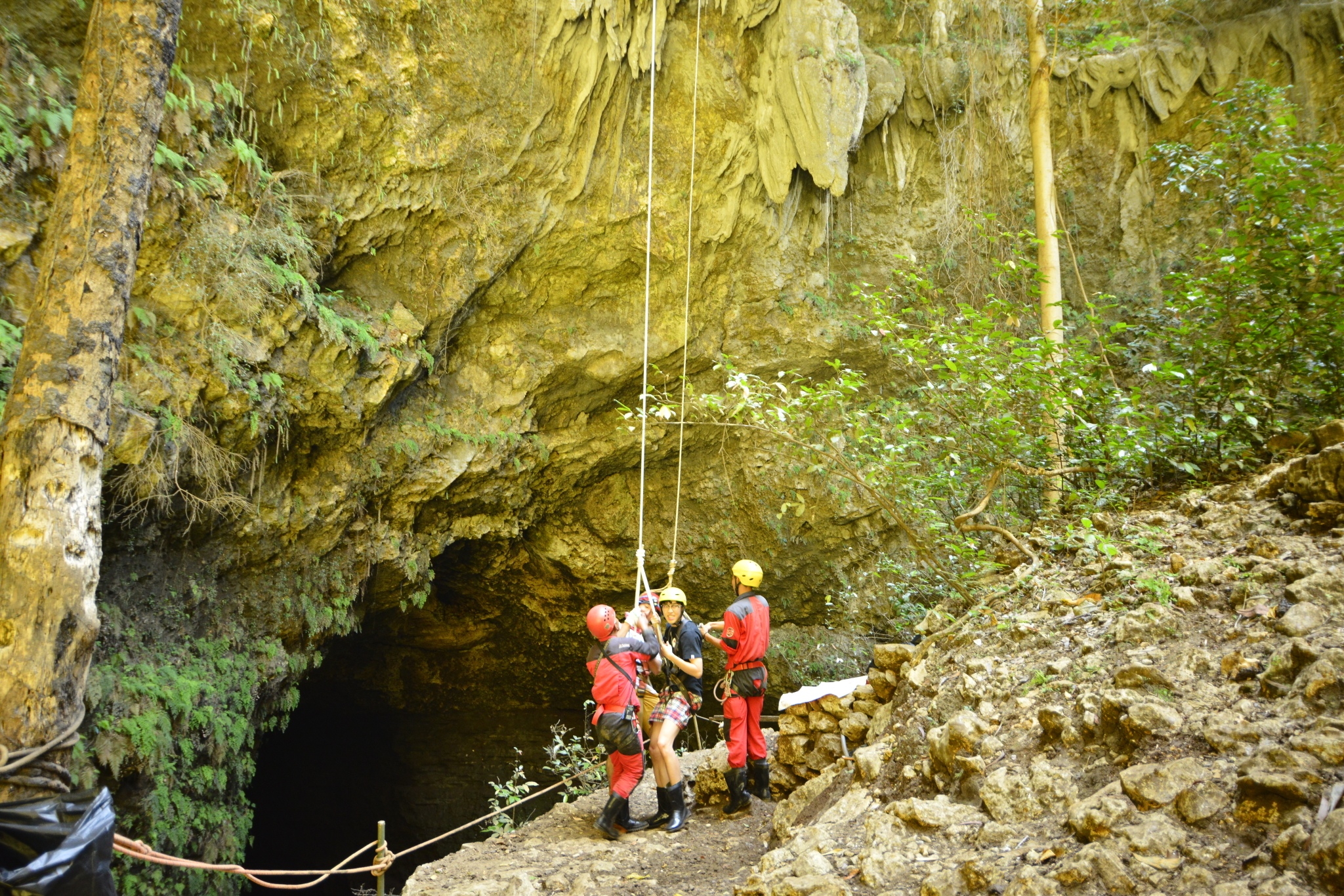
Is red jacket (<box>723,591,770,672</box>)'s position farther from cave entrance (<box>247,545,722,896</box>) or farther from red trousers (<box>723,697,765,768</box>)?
cave entrance (<box>247,545,722,896</box>)

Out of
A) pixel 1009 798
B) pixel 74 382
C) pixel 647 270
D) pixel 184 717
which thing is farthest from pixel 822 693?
pixel 184 717

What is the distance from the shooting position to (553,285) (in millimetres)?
9016

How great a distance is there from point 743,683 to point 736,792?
0.75 m

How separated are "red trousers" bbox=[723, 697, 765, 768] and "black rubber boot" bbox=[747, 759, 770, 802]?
0.11 m

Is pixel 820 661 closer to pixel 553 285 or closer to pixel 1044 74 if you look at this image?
pixel 553 285

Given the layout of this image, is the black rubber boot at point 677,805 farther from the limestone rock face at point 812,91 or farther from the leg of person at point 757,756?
the limestone rock face at point 812,91

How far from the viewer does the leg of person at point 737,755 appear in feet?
16.9

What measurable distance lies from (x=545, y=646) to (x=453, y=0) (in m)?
9.26

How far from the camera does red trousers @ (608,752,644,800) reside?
497 centimetres

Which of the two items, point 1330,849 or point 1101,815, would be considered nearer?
point 1330,849

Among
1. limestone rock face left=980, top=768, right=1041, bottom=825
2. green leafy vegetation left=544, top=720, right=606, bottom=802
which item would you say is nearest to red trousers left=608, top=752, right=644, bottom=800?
green leafy vegetation left=544, top=720, right=606, bottom=802

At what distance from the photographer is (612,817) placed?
4.97m

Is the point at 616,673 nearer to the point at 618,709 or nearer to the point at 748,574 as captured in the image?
the point at 618,709

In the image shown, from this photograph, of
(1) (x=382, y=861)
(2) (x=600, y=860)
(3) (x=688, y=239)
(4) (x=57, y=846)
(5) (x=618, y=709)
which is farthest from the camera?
(3) (x=688, y=239)
